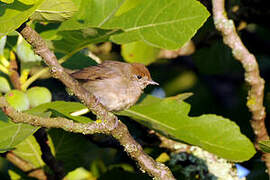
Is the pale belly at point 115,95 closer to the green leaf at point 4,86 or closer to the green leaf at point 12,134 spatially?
the green leaf at point 4,86

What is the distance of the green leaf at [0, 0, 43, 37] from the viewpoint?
216 centimetres

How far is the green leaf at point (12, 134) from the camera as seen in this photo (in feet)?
8.56

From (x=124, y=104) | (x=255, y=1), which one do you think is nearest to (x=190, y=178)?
(x=124, y=104)

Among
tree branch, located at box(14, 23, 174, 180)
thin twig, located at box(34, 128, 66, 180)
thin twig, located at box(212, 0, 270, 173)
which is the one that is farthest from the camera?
thin twig, located at box(34, 128, 66, 180)

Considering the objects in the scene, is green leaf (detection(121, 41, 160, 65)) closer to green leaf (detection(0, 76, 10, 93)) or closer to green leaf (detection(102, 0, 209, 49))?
green leaf (detection(102, 0, 209, 49))

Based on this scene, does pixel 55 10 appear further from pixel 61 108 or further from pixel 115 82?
pixel 115 82

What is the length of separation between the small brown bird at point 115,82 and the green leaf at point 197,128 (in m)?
0.39

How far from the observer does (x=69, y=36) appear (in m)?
3.20

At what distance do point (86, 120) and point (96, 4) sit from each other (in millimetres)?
879

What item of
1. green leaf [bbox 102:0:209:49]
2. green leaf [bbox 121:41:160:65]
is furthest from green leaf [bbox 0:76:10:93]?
green leaf [bbox 121:41:160:65]

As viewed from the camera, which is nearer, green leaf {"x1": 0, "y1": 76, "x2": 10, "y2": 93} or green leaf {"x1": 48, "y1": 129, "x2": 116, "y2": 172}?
green leaf {"x1": 0, "y1": 76, "x2": 10, "y2": 93}

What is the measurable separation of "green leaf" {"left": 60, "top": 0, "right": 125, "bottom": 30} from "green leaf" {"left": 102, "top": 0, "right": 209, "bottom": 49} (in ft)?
0.21

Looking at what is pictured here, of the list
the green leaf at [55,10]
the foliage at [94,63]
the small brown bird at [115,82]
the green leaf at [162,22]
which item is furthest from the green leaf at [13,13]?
the small brown bird at [115,82]

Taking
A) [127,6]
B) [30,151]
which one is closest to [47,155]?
[30,151]
